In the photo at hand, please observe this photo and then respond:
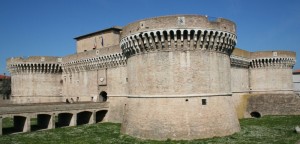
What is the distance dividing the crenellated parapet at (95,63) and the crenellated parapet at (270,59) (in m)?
15.9

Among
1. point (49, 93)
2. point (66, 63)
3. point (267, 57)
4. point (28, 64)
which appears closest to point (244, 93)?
point (267, 57)

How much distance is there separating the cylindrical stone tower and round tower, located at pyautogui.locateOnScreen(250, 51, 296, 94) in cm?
1498

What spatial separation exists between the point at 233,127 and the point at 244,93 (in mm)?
12985

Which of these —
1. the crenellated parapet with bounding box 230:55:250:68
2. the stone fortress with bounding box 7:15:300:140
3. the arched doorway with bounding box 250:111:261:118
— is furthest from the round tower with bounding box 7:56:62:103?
the arched doorway with bounding box 250:111:261:118

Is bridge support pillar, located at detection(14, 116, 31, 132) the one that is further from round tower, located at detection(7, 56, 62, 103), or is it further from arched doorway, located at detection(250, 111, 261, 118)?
arched doorway, located at detection(250, 111, 261, 118)

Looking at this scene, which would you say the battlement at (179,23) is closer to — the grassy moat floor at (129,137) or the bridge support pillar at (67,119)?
the grassy moat floor at (129,137)

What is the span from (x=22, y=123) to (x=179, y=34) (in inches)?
605

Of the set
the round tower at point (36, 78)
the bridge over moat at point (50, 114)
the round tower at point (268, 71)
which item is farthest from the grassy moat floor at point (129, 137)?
the round tower at point (36, 78)

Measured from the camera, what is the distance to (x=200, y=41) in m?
17.8

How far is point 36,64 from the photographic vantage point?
34125 millimetres

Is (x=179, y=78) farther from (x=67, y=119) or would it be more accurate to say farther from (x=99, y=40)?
(x=99, y=40)

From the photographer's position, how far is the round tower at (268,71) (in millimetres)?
32031

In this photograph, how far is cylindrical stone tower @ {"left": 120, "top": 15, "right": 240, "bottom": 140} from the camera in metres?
17.4

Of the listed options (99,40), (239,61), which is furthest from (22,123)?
(239,61)
